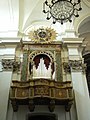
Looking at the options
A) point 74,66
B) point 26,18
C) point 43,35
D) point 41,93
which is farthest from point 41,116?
point 26,18

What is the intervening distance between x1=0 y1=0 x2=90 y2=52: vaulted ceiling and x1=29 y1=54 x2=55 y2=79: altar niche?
1.77 meters

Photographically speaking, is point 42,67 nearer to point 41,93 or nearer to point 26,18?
point 41,93

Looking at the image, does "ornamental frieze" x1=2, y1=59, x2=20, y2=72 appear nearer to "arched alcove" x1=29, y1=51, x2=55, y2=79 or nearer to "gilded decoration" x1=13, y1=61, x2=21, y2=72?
"gilded decoration" x1=13, y1=61, x2=21, y2=72

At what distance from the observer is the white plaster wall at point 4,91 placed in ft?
27.9

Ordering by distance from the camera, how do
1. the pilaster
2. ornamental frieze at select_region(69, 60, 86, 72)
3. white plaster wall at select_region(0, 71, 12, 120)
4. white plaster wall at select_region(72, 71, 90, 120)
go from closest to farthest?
1. white plaster wall at select_region(0, 71, 12, 120)
2. white plaster wall at select_region(72, 71, 90, 120)
3. the pilaster
4. ornamental frieze at select_region(69, 60, 86, 72)

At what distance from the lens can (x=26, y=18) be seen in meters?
11.9

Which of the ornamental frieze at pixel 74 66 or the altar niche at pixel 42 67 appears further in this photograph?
the ornamental frieze at pixel 74 66

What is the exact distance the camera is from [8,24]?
1158 cm

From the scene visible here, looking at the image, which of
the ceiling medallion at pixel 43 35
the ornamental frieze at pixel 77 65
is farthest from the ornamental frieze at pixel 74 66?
the ceiling medallion at pixel 43 35

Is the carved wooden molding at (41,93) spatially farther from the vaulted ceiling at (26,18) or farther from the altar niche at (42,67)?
the vaulted ceiling at (26,18)

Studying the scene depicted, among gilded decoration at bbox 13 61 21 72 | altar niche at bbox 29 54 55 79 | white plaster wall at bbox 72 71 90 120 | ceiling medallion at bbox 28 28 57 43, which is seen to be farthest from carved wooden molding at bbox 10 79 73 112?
ceiling medallion at bbox 28 28 57 43

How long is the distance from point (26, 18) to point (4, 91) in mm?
4634

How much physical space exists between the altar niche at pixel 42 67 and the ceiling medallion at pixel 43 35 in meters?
0.84

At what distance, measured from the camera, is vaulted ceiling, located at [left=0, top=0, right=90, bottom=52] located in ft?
37.4
